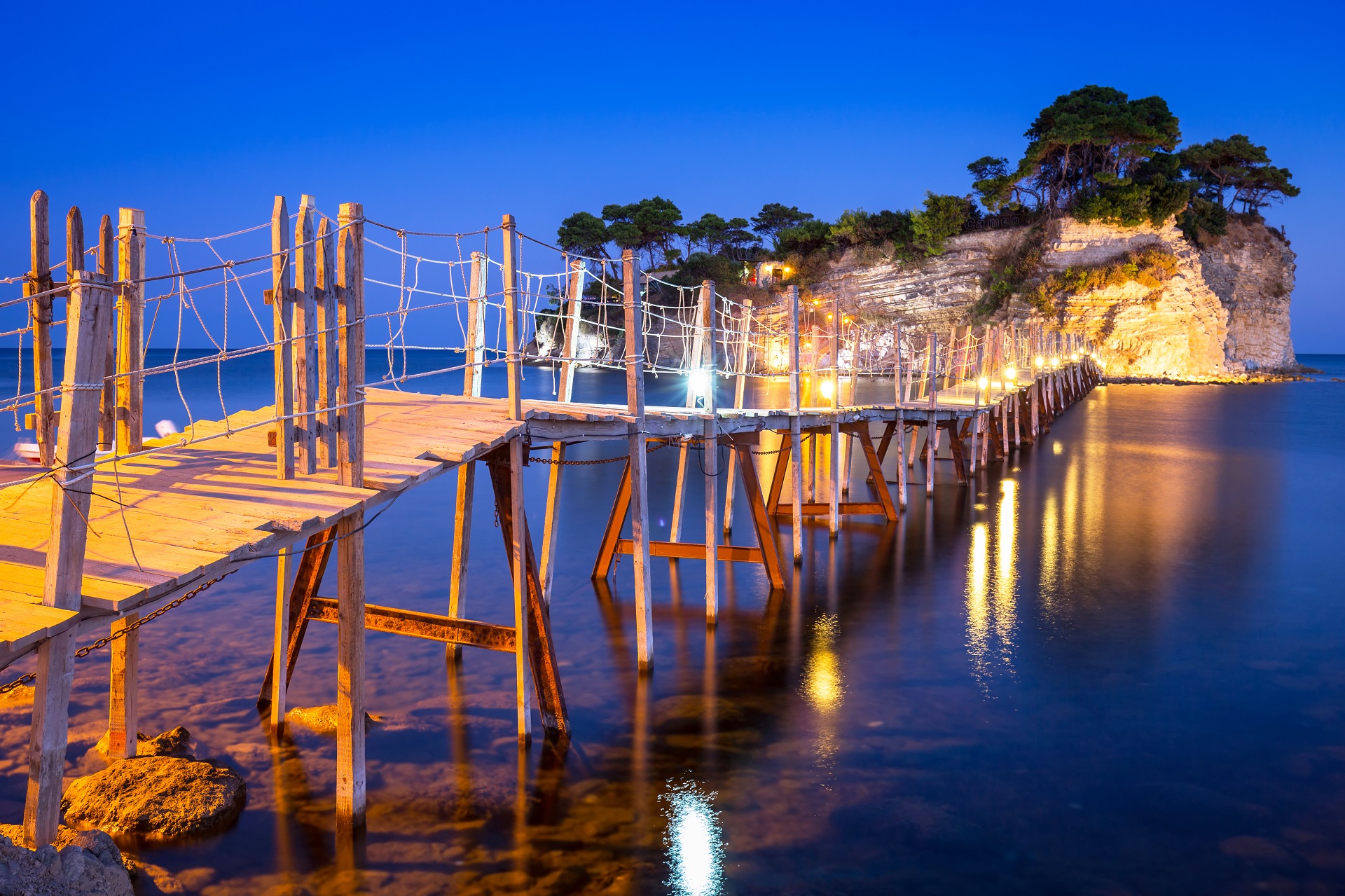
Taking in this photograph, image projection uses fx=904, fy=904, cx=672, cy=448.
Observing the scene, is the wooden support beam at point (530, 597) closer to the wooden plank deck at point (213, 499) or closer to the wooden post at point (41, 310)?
the wooden plank deck at point (213, 499)

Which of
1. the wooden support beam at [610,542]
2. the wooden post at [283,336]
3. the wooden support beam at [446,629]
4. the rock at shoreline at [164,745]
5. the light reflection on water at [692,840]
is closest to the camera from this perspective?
the wooden post at [283,336]

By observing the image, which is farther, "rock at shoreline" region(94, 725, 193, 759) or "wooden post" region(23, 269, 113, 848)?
"rock at shoreline" region(94, 725, 193, 759)

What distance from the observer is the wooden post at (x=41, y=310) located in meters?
4.88

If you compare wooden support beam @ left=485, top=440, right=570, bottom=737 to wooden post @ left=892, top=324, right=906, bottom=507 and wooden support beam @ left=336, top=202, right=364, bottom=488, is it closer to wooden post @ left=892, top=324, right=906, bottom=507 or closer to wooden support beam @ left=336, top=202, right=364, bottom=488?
wooden support beam @ left=336, top=202, right=364, bottom=488

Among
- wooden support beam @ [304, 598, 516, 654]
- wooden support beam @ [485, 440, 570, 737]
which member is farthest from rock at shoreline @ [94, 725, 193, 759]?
wooden support beam @ [485, 440, 570, 737]

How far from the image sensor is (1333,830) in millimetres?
5289

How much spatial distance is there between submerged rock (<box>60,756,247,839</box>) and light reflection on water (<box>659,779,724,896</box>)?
252cm

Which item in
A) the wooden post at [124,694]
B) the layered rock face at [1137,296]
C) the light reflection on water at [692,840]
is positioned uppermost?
the layered rock face at [1137,296]

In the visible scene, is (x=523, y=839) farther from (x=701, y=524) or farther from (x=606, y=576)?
(x=701, y=524)

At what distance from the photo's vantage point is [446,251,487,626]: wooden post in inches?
291

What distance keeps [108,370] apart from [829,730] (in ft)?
19.0

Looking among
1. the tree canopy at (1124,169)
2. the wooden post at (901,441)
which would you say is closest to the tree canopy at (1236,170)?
the tree canopy at (1124,169)

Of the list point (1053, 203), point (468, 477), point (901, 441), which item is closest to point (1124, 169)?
point (1053, 203)

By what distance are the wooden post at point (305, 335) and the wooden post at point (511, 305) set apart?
1350mm
